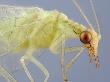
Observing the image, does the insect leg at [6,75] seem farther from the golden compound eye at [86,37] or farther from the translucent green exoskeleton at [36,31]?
the golden compound eye at [86,37]

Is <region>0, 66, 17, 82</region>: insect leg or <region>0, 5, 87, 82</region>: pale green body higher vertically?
<region>0, 5, 87, 82</region>: pale green body

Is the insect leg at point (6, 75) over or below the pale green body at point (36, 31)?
below

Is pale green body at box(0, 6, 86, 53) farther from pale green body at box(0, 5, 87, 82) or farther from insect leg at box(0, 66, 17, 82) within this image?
insect leg at box(0, 66, 17, 82)

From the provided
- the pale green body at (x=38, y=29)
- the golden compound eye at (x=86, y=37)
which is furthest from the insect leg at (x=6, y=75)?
the golden compound eye at (x=86, y=37)

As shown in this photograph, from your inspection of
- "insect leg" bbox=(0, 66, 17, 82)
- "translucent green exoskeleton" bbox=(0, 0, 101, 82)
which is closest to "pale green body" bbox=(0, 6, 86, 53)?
"translucent green exoskeleton" bbox=(0, 0, 101, 82)

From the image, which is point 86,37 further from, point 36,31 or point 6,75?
point 6,75

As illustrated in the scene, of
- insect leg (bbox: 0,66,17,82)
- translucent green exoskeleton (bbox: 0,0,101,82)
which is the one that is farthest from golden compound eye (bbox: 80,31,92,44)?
insect leg (bbox: 0,66,17,82)

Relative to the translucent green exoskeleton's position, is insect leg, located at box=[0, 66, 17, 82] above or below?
below

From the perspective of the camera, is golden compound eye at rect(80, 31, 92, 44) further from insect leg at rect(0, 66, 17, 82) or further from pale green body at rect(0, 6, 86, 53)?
insect leg at rect(0, 66, 17, 82)
